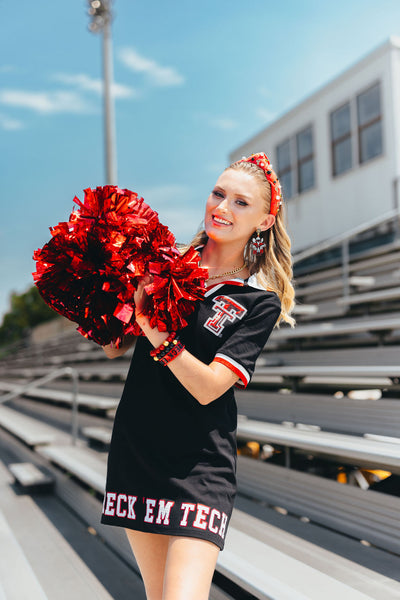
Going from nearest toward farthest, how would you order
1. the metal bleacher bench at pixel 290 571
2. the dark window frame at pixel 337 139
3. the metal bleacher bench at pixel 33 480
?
the metal bleacher bench at pixel 290 571
the metal bleacher bench at pixel 33 480
the dark window frame at pixel 337 139

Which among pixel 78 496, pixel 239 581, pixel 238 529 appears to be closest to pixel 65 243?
pixel 239 581

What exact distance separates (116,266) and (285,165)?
1243cm

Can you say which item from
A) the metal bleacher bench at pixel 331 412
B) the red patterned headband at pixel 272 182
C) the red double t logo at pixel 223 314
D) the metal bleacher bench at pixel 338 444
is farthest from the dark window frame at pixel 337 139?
the red double t logo at pixel 223 314

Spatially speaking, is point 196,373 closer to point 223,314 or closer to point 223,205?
point 223,314

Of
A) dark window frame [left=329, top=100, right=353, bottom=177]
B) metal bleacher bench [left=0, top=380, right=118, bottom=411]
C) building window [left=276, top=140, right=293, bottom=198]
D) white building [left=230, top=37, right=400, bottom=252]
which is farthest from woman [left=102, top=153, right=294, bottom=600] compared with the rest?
building window [left=276, top=140, right=293, bottom=198]

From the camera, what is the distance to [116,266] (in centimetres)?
106

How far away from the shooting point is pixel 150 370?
128 cm

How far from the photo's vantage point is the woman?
113 cm

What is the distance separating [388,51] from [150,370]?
34.4 feet

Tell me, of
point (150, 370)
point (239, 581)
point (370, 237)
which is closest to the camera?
point (150, 370)

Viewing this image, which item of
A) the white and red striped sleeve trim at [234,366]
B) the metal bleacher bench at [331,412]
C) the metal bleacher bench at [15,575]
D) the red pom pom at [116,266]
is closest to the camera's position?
the red pom pom at [116,266]

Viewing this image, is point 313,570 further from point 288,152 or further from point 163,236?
point 288,152

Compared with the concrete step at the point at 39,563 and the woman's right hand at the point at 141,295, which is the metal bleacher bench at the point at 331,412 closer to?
the concrete step at the point at 39,563

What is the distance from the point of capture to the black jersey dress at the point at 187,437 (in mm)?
1178
